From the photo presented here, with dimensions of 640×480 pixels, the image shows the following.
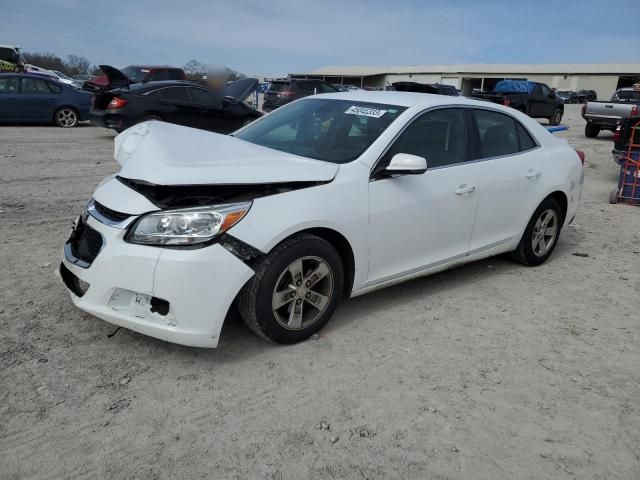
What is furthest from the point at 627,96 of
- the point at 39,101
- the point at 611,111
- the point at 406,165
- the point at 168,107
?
the point at 39,101

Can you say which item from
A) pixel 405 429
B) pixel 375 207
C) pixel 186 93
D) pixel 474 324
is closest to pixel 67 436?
pixel 405 429

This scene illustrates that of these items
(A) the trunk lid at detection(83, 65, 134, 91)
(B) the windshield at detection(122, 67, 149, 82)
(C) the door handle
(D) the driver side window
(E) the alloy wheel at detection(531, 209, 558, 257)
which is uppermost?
(B) the windshield at detection(122, 67, 149, 82)

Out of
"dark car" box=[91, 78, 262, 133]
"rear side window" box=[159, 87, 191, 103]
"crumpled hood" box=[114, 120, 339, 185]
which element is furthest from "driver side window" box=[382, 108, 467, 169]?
"rear side window" box=[159, 87, 191, 103]

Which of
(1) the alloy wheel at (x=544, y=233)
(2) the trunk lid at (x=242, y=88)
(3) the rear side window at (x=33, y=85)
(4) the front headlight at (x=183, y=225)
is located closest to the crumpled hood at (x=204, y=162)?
(4) the front headlight at (x=183, y=225)

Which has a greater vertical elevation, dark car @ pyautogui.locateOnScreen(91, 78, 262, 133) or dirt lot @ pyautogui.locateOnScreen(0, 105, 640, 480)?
dark car @ pyautogui.locateOnScreen(91, 78, 262, 133)

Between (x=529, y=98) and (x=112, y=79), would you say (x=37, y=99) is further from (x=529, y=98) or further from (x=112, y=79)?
(x=529, y=98)

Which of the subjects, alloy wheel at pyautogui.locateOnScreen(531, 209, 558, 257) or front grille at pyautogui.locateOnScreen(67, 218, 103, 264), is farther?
alloy wheel at pyautogui.locateOnScreen(531, 209, 558, 257)

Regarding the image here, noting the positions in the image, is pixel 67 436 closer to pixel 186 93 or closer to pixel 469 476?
pixel 469 476

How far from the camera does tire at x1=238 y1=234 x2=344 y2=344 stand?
10.2 feet

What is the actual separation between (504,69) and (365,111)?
77015mm

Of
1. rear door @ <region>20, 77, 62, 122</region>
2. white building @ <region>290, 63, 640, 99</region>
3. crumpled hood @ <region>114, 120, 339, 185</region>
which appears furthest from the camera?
white building @ <region>290, 63, 640, 99</region>

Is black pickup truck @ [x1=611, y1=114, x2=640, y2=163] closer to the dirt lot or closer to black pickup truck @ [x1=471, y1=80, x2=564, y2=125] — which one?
the dirt lot

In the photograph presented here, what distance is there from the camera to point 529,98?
824 inches

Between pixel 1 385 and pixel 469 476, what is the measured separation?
2410mm
